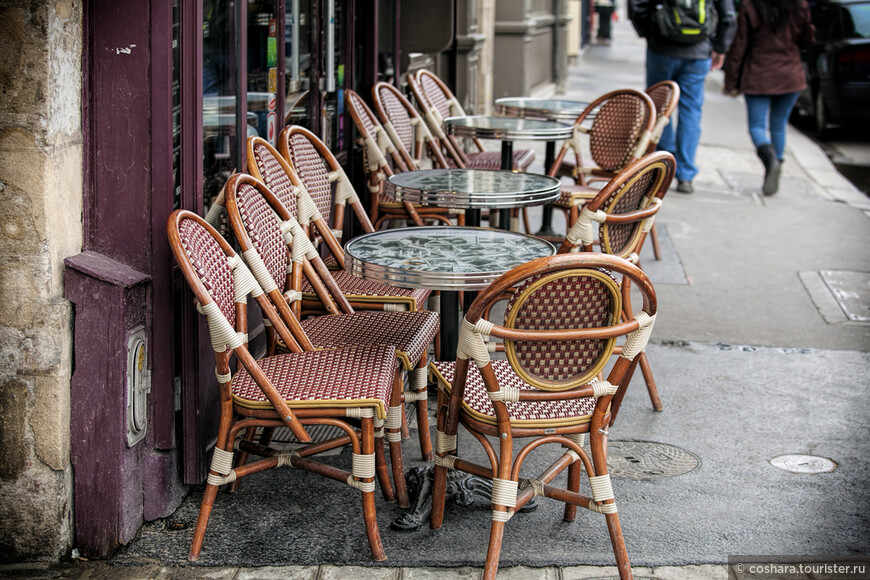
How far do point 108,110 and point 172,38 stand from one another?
0.96 ft

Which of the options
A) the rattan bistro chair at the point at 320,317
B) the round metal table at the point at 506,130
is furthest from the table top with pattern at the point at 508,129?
the rattan bistro chair at the point at 320,317

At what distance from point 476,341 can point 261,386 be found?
2.17 feet

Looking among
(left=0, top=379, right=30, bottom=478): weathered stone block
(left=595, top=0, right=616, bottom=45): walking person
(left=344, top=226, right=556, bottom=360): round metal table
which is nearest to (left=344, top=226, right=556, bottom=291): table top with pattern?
(left=344, top=226, right=556, bottom=360): round metal table

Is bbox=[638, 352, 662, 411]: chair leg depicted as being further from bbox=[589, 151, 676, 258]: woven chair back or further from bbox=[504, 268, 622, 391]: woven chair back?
bbox=[504, 268, 622, 391]: woven chair back

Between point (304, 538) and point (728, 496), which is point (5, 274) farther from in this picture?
point (728, 496)

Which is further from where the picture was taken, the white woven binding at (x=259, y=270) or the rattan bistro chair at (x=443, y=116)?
the rattan bistro chair at (x=443, y=116)

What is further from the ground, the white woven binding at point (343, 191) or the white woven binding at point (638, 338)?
the white woven binding at point (343, 191)

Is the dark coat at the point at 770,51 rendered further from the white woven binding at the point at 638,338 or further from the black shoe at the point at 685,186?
the white woven binding at the point at 638,338

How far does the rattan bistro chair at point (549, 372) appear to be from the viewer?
9.39 feet

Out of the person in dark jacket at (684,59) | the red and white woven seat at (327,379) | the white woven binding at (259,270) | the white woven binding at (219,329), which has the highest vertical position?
the person in dark jacket at (684,59)

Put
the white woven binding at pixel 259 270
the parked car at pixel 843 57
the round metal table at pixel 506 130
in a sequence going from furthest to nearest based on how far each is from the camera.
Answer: the parked car at pixel 843 57 → the round metal table at pixel 506 130 → the white woven binding at pixel 259 270

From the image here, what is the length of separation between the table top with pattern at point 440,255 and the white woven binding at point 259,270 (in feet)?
0.89

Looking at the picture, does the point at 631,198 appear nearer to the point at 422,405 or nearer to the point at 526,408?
the point at 422,405

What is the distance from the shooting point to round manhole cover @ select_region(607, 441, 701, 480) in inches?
157
